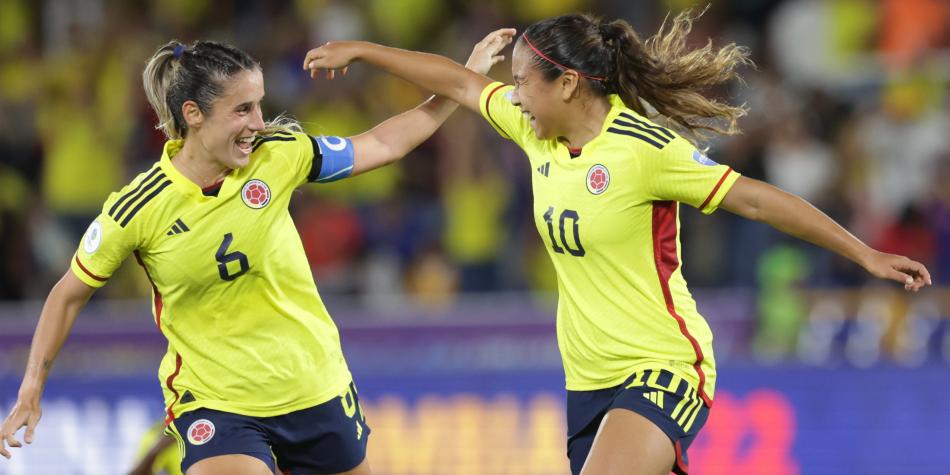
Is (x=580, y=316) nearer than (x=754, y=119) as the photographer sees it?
Yes

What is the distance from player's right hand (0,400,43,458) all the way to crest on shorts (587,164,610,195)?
207 centimetres

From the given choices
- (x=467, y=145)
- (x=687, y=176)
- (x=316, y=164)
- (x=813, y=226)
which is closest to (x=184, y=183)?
(x=316, y=164)

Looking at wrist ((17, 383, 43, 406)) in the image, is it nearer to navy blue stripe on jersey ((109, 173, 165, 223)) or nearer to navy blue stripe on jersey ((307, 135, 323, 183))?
navy blue stripe on jersey ((109, 173, 165, 223))

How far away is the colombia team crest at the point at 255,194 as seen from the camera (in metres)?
5.49

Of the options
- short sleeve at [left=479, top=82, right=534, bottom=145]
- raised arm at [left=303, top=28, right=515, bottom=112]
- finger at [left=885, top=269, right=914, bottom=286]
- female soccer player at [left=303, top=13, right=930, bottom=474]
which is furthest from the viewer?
raised arm at [left=303, top=28, right=515, bottom=112]

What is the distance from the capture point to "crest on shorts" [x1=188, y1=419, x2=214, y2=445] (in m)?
5.48

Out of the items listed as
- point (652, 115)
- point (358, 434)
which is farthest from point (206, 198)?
point (652, 115)

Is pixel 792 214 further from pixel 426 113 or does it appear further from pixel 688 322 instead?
pixel 426 113

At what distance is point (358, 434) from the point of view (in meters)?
5.82

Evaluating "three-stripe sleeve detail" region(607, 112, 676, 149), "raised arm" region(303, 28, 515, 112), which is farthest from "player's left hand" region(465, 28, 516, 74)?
"three-stripe sleeve detail" region(607, 112, 676, 149)

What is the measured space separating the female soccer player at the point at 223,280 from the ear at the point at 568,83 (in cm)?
91

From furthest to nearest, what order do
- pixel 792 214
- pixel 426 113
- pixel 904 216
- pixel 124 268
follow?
1. pixel 124 268
2. pixel 904 216
3. pixel 426 113
4. pixel 792 214

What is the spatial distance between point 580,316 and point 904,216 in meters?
6.02

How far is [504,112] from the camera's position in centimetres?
595
